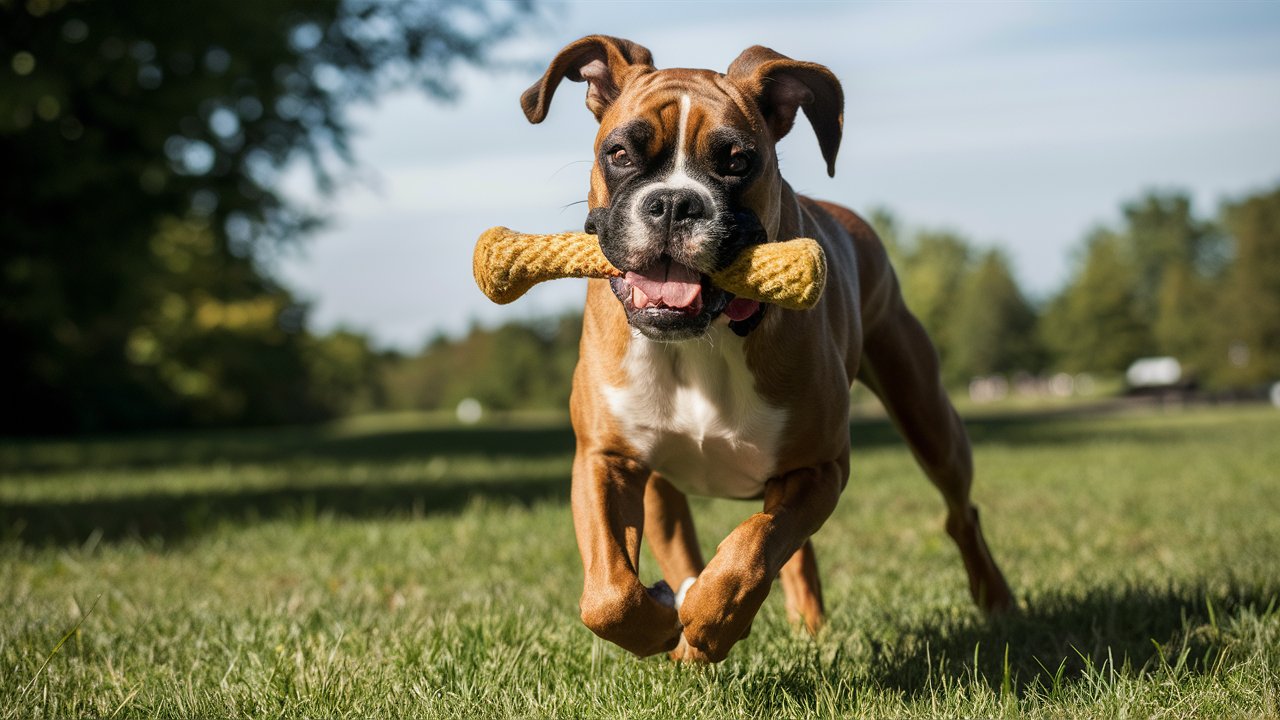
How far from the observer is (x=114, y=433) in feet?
107

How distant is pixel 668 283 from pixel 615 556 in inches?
30.9

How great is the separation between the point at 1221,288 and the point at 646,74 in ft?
183

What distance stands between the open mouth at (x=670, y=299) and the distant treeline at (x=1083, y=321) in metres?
9.97

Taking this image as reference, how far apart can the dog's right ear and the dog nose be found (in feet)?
2.75

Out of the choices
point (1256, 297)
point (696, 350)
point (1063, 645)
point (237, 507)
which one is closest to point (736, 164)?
point (696, 350)

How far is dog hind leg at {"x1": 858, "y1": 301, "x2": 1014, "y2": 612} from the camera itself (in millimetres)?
4699

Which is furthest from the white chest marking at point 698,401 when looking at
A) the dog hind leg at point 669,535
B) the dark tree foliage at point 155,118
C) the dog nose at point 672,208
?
the dark tree foliage at point 155,118

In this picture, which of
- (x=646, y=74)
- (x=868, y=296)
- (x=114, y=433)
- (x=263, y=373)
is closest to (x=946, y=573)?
(x=868, y=296)

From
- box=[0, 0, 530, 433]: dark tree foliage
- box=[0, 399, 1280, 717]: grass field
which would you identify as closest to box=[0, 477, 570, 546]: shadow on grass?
box=[0, 399, 1280, 717]: grass field

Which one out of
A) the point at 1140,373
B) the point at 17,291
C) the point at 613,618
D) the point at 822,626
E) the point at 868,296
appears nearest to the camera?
the point at 613,618

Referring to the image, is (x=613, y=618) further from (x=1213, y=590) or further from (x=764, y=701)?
(x=1213, y=590)

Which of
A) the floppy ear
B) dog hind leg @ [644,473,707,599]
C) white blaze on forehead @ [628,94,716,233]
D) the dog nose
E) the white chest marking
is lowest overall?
dog hind leg @ [644,473,707,599]

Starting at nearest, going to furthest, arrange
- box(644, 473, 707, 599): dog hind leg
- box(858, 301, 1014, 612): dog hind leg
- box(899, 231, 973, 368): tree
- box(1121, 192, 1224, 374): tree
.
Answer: box(644, 473, 707, 599): dog hind leg → box(858, 301, 1014, 612): dog hind leg → box(899, 231, 973, 368): tree → box(1121, 192, 1224, 374): tree

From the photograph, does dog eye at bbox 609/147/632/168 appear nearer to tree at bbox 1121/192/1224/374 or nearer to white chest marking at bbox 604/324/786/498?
white chest marking at bbox 604/324/786/498
